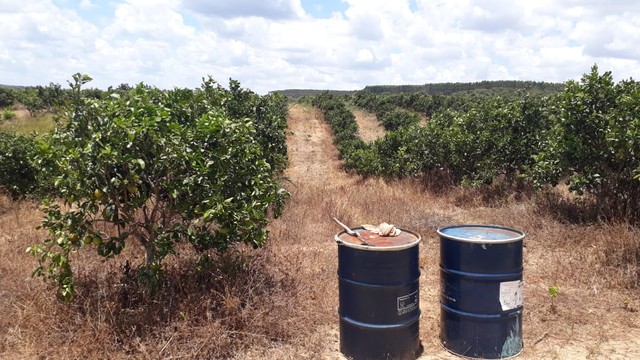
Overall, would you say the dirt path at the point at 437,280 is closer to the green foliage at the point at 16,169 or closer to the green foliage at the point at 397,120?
the green foliage at the point at 16,169

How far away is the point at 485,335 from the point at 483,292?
0.37 meters

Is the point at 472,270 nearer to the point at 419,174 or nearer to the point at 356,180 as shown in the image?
the point at 419,174

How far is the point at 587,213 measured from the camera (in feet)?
24.5

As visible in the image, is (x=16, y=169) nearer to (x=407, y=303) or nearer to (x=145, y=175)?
(x=145, y=175)

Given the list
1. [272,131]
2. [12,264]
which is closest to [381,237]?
[12,264]

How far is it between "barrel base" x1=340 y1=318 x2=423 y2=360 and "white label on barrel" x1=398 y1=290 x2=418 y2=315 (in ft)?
0.41

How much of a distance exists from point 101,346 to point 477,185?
8.56 m

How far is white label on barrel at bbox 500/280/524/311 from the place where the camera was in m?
3.74

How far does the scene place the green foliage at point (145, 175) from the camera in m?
3.67

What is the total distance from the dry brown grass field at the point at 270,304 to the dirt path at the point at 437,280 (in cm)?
2

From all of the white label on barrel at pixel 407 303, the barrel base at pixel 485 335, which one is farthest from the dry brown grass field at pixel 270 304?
the white label on barrel at pixel 407 303

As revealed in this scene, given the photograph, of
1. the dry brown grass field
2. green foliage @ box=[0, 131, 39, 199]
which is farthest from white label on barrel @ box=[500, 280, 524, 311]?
green foliage @ box=[0, 131, 39, 199]

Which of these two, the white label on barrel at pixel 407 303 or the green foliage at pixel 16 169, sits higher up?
the green foliage at pixel 16 169

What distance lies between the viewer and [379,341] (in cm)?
368
